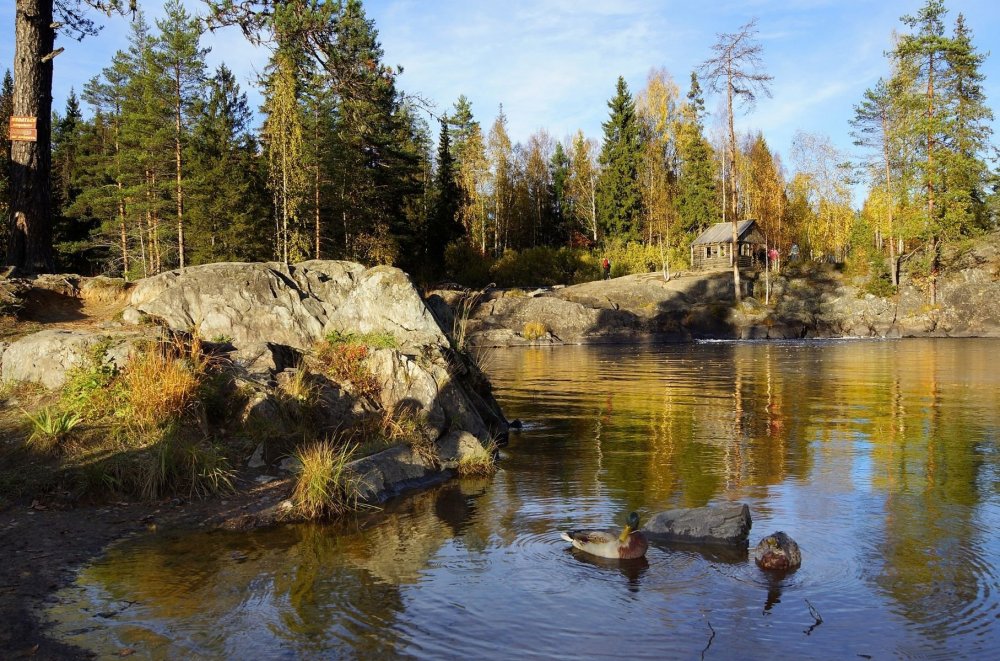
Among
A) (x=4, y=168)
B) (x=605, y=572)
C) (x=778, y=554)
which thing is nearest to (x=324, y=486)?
(x=605, y=572)

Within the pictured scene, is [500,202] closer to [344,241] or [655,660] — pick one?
[344,241]

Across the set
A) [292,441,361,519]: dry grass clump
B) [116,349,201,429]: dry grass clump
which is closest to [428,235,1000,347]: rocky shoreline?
[116,349,201,429]: dry grass clump

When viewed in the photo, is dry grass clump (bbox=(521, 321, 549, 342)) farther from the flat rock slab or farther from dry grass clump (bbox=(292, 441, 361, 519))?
the flat rock slab

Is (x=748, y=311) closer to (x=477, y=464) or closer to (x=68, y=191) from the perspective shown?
(x=477, y=464)

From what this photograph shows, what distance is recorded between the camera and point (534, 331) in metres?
44.8

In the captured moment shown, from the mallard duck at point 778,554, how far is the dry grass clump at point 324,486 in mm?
4520

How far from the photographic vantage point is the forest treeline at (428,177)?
102ft

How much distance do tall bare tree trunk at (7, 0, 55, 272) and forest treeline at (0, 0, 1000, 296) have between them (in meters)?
3.86

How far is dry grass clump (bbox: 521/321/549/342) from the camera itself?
44.6 metres

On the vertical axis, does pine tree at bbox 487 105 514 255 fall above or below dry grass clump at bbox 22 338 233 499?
above

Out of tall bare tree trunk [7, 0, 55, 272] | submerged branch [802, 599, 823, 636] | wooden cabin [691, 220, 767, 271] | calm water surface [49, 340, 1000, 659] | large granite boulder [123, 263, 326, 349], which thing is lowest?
submerged branch [802, 599, 823, 636]

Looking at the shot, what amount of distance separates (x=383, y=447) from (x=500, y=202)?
5766 cm

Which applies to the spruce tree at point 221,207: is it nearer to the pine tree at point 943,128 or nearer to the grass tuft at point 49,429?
the grass tuft at point 49,429

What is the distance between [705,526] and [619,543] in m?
1.08
